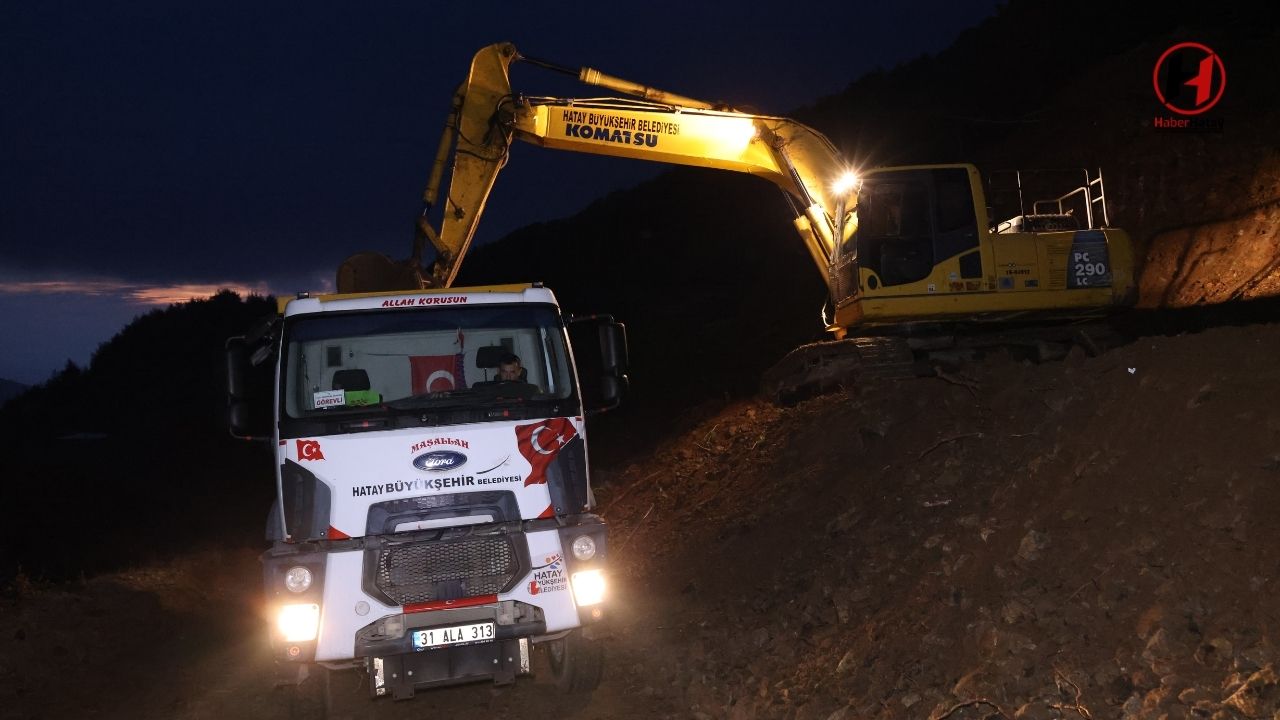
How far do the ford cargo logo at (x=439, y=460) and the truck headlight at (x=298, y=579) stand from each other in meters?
1.01

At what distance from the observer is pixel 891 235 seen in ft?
46.8

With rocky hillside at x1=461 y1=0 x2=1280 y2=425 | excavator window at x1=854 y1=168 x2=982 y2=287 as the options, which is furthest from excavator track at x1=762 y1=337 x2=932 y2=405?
rocky hillside at x1=461 y1=0 x2=1280 y2=425

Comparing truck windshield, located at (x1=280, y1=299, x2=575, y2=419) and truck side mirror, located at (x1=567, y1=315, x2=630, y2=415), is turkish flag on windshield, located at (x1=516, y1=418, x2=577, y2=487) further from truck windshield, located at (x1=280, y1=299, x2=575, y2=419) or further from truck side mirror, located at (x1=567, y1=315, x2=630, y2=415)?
truck side mirror, located at (x1=567, y1=315, x2=630, y2=415)

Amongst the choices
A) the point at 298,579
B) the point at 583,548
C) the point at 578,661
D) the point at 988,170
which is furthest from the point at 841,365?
the point at 988,170

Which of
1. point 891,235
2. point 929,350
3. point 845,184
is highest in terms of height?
point 845,184

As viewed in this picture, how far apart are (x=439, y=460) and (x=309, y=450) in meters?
0.89

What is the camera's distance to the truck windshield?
24.8 ft

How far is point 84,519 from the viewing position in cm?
2102

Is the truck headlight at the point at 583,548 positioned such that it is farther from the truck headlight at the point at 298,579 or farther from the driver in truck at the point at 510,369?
the truck headlight at the point at 298,579

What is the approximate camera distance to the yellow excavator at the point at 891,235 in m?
13.8

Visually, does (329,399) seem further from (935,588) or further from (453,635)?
(935,588)

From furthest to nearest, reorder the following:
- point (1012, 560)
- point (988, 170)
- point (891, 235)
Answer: point (988, 170), point (891, 235), point (1012, 560)

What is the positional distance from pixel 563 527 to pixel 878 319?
8.21 m

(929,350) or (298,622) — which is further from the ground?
(929,350)
